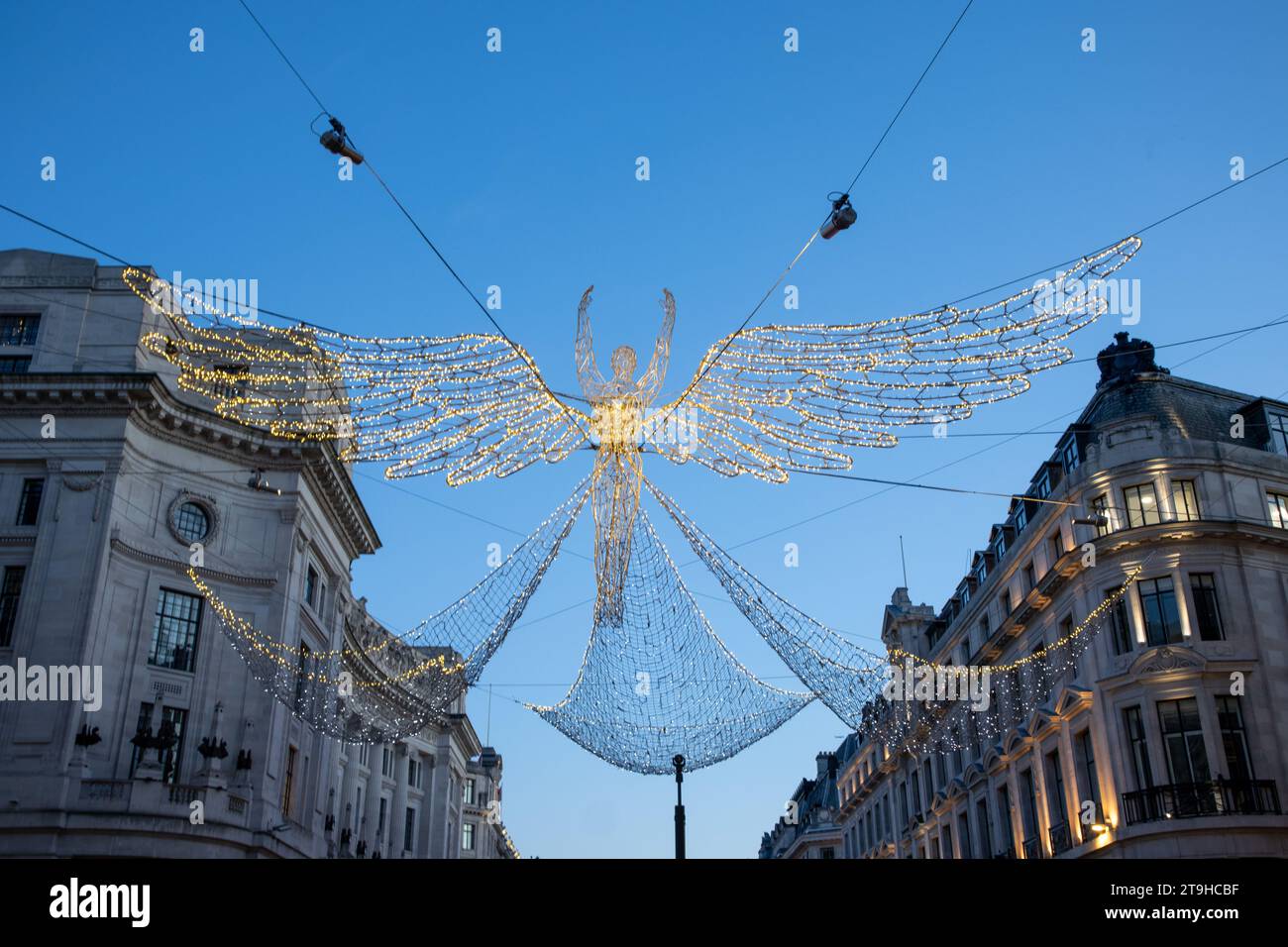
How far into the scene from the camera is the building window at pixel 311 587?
3741 cm

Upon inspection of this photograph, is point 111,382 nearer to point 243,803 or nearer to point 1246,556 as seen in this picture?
point 243,803

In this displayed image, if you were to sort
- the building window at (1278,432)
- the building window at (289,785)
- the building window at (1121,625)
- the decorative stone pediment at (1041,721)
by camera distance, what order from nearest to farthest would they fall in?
the building window at (1121,625) < the building window at (289,785) < the decorative stone pediment at (1041,721) < the building window at (1278,432)

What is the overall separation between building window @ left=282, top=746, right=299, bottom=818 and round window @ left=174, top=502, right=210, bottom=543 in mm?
7266

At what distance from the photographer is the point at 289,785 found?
35.2 m

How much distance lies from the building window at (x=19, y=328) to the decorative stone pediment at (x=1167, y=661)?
33472mm

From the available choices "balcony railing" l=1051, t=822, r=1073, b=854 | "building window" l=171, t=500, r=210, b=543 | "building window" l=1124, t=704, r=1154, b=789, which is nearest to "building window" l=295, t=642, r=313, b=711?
"building window" l=171, t=500, r=210, b=543

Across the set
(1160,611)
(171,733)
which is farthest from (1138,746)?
(171,733)

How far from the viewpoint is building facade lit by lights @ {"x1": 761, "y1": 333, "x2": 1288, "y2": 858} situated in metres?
29.3

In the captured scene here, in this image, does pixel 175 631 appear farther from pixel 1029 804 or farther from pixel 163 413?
pixel 1029 804

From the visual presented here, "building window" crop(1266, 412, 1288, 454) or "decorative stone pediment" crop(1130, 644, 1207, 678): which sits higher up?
"building window" crop(1266, 412, 1288, 454)

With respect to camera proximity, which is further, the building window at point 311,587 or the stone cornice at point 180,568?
the building window at point 311,587

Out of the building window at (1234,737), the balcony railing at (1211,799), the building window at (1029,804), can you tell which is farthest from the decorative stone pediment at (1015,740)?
the building window at (1234,737)

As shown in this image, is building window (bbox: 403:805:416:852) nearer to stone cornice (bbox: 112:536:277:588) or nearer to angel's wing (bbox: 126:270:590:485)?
stone cornice (bbox: 112:536:277:588)

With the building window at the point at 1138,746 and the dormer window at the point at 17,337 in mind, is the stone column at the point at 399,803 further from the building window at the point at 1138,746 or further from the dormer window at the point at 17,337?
the building window at the point at 1138,746
